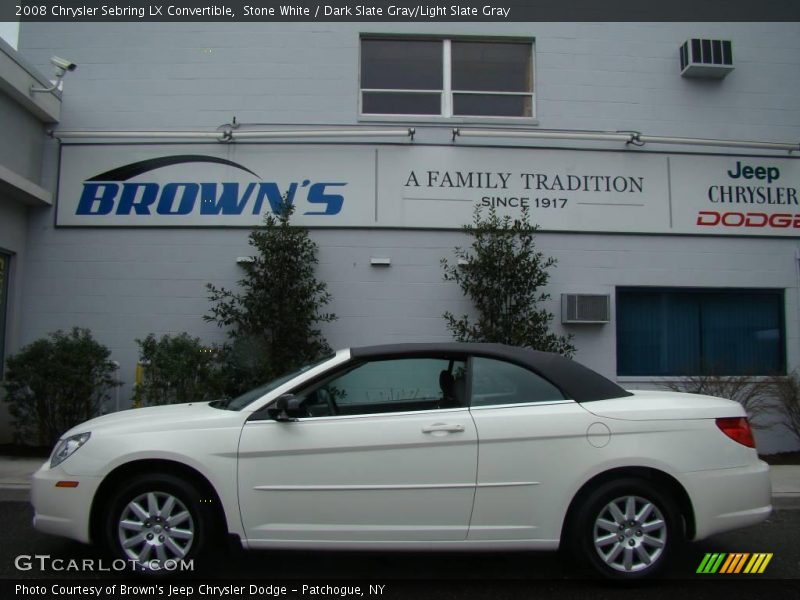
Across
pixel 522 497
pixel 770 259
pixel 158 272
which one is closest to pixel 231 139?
pixel 158 272

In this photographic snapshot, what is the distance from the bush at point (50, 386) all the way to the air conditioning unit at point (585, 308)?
6064mm

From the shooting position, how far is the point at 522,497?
4.29 m

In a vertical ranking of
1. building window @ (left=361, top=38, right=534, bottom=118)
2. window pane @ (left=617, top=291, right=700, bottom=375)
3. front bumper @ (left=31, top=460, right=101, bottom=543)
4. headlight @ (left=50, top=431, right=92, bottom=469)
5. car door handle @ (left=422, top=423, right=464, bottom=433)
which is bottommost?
front bumper @ (left=31, top=460, right=101, bottom=543)

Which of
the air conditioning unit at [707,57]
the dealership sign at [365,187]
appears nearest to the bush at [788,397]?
the dealership sign at [365,187]

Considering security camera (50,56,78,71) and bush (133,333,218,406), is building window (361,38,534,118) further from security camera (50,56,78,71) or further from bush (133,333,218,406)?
bush (133,333,218,406)

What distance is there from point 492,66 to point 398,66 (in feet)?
4.52

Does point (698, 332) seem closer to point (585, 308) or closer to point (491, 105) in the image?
point (585, 308)

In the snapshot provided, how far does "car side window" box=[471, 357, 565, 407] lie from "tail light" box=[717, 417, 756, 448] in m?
1.06

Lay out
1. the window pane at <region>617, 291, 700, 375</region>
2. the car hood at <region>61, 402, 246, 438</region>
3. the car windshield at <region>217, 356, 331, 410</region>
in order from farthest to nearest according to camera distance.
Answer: the window pane at <region>617, 291, 700, 375</region>
the car windshield at <region>217, 356, 331, 410</region>
the car hood at <region>61, 402, 246, 438</region>

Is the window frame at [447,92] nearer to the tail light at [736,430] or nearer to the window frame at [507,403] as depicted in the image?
the window frame at [507,403]

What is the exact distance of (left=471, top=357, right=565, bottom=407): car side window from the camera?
4.54 meters

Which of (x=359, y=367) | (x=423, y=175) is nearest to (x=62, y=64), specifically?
(x=423, y=175)
